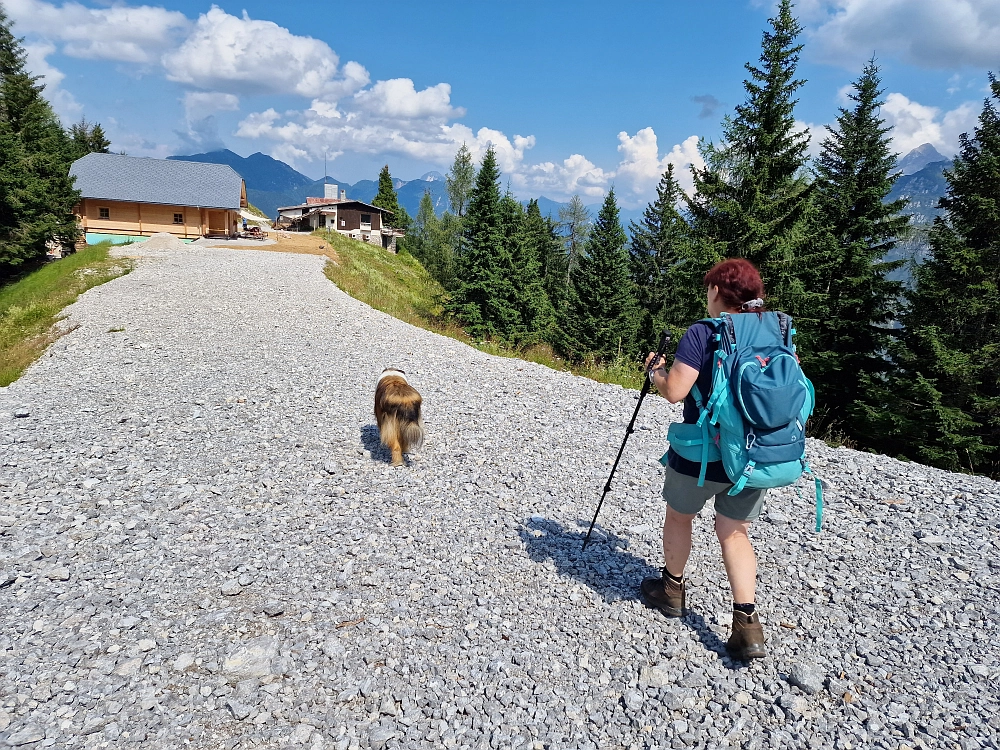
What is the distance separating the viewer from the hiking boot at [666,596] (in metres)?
4.06

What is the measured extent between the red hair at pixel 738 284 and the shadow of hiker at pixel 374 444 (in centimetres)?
503

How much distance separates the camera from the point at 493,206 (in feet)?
99.3

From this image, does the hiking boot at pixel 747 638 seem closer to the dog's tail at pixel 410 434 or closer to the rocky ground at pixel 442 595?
the rocky ground at pixel 442 595

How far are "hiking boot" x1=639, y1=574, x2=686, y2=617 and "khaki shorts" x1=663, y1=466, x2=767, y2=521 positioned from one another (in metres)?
0.74

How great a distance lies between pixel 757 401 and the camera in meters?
3.13

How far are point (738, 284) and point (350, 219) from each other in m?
67.7

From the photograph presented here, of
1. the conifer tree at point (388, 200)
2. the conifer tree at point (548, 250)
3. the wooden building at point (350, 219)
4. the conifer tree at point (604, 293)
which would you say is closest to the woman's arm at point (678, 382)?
the conifer tree at point (604, 293)

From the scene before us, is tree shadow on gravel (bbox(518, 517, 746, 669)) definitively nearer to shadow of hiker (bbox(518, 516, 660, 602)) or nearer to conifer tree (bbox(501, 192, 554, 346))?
shadow of hiker (bbox(518, 516, 660, 602))

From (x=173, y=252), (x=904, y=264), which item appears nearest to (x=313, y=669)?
(x=904, y=264)

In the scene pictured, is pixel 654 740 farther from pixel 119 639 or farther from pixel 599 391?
pixel 599 391

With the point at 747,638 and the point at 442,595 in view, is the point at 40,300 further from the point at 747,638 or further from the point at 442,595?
the point at 747,638

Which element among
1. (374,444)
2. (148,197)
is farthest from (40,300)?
(148,197)

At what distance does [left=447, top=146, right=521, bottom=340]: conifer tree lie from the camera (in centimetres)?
3003

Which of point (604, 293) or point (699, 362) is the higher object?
point (699, 362)
